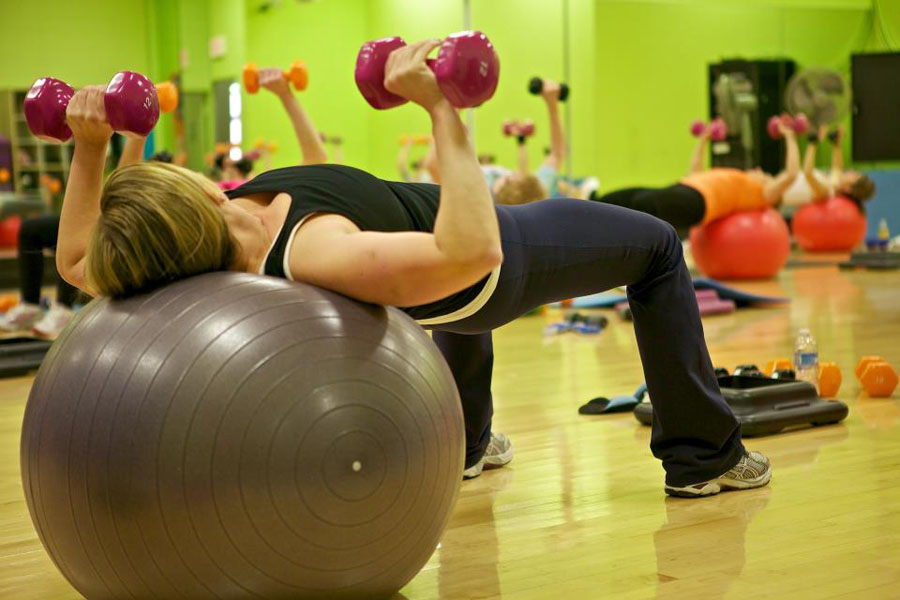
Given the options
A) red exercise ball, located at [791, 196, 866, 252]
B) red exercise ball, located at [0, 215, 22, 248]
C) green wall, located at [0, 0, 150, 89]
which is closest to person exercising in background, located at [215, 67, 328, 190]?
green wall, located at [0, 0, 150, 89]

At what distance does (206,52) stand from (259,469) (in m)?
9.07

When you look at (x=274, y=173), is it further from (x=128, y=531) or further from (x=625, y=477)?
(x=625, y=477)

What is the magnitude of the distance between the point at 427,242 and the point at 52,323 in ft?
14.9

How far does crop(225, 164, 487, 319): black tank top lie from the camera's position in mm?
1885

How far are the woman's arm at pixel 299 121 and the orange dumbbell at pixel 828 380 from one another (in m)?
1.84

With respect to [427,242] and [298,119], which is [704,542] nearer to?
[427,242]

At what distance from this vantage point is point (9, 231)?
31.6 ft

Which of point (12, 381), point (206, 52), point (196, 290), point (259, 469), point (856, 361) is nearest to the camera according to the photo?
point (259, 469)

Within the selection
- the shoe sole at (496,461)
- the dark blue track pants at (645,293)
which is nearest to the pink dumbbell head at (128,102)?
the dark blue track pants at (645,293)

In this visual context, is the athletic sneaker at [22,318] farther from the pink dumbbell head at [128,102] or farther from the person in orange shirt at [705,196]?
the pink dumbbell head at [128,102]

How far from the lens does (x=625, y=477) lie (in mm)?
2770

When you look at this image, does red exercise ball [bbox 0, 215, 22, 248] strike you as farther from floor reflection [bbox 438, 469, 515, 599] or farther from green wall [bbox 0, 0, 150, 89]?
floor reflection [bbox 438, 469, 515, 599]

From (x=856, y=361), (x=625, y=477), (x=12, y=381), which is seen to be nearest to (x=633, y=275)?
(x=625, y=477)

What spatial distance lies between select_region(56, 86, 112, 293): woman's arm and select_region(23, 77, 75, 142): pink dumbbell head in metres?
0.07
